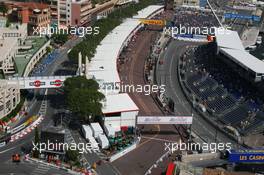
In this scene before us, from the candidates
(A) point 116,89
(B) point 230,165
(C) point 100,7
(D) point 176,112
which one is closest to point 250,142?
(B) point 230,165

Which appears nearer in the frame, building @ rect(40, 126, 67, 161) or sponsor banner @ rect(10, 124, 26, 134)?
building @ rect(40, 126, 67, 161)

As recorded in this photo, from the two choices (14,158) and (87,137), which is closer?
(14,158)

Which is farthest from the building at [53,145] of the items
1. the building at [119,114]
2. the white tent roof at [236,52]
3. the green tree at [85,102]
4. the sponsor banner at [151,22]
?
the sponsor banner at [151,22]

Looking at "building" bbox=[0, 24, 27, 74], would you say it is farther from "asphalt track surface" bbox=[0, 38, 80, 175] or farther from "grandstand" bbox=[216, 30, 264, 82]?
"grandstand" bbox=[216, 30, 264, 82]

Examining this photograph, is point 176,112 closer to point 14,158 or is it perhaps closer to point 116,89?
point 116,89

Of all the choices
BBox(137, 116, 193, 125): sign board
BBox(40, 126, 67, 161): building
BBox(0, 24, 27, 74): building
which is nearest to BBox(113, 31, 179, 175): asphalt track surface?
BBox(137, 116, 193, 125): sign board

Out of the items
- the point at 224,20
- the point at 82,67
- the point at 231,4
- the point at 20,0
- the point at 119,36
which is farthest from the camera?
the point at 231,4
